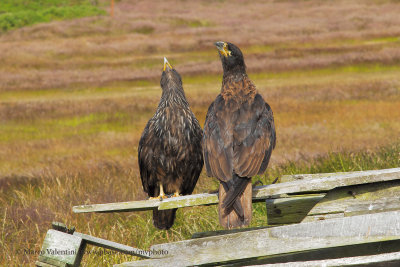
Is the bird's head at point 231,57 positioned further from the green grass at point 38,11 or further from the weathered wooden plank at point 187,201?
the green grass at point 38,11

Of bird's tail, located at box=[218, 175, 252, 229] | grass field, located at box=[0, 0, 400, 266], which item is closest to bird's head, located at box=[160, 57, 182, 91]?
grass field, located at box=[0, 0, 400, 266]

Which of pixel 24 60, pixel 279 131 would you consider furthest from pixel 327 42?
pixel 279 131

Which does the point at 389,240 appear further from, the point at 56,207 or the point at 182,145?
the point at 56,207

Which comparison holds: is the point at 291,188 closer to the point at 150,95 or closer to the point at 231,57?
the point at 231,57

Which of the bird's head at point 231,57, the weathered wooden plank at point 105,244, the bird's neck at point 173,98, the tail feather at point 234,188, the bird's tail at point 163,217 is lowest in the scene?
the bird's tail at point 163,217

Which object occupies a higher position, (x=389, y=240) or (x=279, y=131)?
(x=389, y=240)

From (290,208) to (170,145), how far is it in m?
1.33

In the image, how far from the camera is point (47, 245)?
4.38m

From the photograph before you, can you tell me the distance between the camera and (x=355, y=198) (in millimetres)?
3947

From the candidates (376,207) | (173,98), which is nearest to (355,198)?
(376,207)

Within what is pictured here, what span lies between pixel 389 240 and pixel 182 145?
2.17 metres

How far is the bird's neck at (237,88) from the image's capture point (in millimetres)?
4902

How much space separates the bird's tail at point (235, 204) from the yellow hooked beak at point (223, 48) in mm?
1437

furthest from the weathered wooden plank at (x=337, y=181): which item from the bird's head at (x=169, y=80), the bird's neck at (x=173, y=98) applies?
the bird's head at (x=169, y=80)
